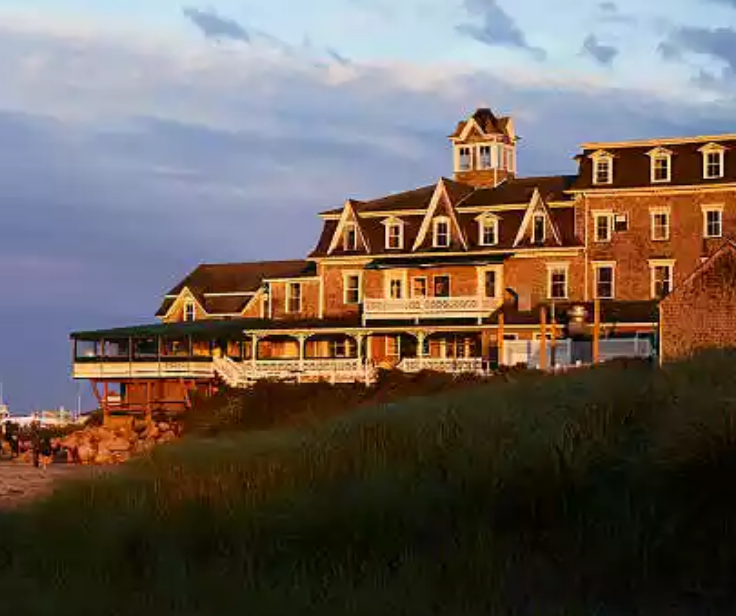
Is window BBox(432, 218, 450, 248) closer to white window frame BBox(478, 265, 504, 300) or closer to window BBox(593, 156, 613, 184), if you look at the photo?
white window frame BBox(478, 265, 504, 300)

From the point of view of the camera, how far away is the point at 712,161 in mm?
57719

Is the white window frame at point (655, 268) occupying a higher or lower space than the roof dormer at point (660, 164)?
lower

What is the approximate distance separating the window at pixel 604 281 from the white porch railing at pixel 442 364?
6.86 meters

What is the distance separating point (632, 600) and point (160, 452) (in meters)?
6.82

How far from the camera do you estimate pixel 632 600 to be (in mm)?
11125

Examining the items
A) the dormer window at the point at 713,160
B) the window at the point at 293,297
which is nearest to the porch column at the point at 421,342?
the window at the point at 293,297

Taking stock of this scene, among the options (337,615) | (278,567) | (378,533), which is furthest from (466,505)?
(337,615)

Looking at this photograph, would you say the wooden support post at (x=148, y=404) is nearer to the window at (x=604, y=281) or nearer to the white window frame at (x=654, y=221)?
the window at (x=604, y=281)

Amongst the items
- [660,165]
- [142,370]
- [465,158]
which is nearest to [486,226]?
[660,165]

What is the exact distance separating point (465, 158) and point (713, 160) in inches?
589

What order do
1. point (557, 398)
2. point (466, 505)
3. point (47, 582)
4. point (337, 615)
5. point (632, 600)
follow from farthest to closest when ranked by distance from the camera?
point (557, 398)
point (466, 505)
point (47, 582)
point (632, 600)
point (337, 615)

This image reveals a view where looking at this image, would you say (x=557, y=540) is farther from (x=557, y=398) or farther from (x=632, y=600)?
(x=557, y=398)

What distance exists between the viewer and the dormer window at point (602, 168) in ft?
195

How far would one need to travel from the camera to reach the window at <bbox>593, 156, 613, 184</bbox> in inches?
2335
